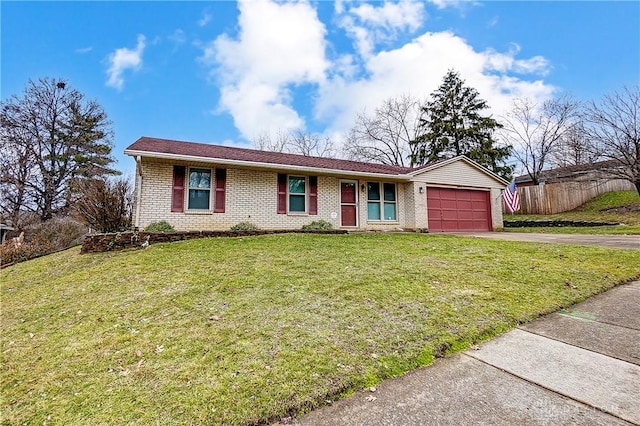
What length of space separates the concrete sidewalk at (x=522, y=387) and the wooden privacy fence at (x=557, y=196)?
67.7 feet

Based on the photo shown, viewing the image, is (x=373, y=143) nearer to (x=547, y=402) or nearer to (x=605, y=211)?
(x=605, y=211)

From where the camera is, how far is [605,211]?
1800 centimetres

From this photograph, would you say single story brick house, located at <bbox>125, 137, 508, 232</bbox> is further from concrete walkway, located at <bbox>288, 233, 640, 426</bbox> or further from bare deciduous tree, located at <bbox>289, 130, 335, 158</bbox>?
bare deciduous tree, located at <bbox>289, 130, 335, 158</bbox>

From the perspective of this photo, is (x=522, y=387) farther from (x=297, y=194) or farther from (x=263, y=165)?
(x=297, y=194)

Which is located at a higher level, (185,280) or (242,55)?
(242,55)

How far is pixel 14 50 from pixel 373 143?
25305 millimetres

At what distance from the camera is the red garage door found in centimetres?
1416

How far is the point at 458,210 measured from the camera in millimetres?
14820

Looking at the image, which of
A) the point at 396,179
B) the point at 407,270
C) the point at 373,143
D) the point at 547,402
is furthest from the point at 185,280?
the point at 373,143

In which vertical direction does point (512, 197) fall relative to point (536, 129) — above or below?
below

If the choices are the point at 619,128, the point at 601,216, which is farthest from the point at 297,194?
the point at 619,128

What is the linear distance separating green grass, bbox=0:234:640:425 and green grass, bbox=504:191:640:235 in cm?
869

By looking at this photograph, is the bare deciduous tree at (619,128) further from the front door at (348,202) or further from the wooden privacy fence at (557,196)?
Answer: the front door at (348,202)

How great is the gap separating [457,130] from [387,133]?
6257 millimetres
